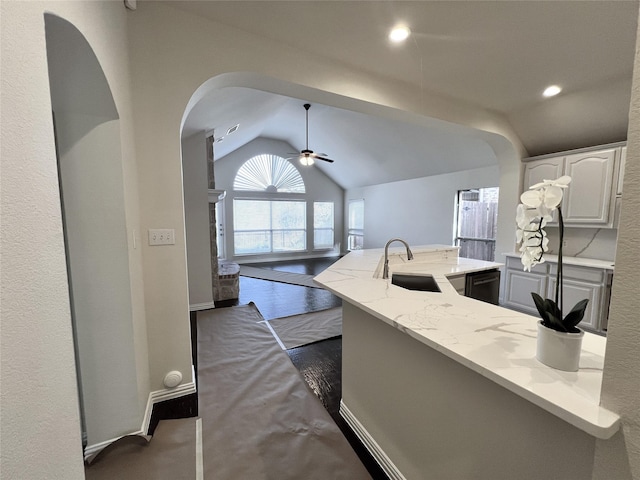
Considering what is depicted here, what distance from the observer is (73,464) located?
717 millimetres

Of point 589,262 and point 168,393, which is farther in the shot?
point 589,262

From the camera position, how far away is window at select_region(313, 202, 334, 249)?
903 cm

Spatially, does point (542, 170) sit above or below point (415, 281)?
above

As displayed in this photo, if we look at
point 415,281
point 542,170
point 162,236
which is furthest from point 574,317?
point 542,170

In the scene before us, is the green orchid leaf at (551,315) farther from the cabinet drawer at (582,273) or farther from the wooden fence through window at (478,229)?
the wooden fence through window at (478,229)

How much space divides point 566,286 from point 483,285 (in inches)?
59.7

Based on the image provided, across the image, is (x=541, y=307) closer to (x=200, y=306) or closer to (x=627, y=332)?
(x=627, y=332)

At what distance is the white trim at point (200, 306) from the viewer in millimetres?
3907

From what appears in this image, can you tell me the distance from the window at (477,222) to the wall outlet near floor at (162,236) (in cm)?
509

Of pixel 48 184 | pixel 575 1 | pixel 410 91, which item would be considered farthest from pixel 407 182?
pixel 48 184

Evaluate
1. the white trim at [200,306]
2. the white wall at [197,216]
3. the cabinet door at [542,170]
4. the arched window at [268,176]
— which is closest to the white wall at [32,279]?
the white wall at [197,216]

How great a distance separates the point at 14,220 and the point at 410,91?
3.03 metres

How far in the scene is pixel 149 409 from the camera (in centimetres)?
182

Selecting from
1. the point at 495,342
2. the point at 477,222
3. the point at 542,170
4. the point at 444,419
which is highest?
the point at 542,170
